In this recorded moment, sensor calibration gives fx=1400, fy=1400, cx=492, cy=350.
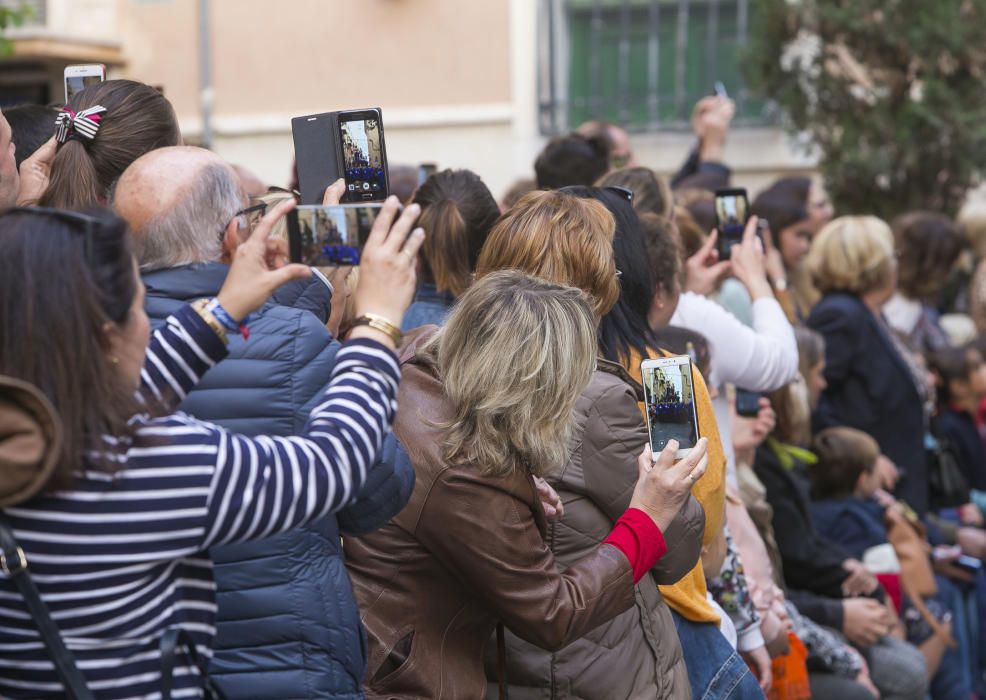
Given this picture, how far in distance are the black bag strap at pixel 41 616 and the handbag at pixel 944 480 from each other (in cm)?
541

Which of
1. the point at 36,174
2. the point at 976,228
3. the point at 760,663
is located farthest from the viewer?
the point at 976,228

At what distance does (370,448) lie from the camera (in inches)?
79.4

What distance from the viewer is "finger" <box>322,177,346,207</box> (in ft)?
8.73

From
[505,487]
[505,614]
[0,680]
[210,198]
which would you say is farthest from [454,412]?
[0,680]

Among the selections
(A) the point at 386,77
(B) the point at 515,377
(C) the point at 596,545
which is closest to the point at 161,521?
(B) the point at 515,377

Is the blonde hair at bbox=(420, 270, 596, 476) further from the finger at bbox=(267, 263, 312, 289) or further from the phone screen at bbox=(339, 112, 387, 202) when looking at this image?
the finger at bbox=(267, 263, 312, 289)

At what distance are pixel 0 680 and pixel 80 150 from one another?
1.43m

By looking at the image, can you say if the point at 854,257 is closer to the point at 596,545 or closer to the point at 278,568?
the point at 596,545

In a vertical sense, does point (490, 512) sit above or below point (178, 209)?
below

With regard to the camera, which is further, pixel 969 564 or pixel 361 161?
pixel 969 564

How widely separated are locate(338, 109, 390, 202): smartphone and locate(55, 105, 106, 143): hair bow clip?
2.07 feet

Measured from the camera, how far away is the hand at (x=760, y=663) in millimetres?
3893

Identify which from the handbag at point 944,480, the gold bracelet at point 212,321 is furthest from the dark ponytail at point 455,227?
the handbag at point 944,480

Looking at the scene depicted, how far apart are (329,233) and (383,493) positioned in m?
0.49
